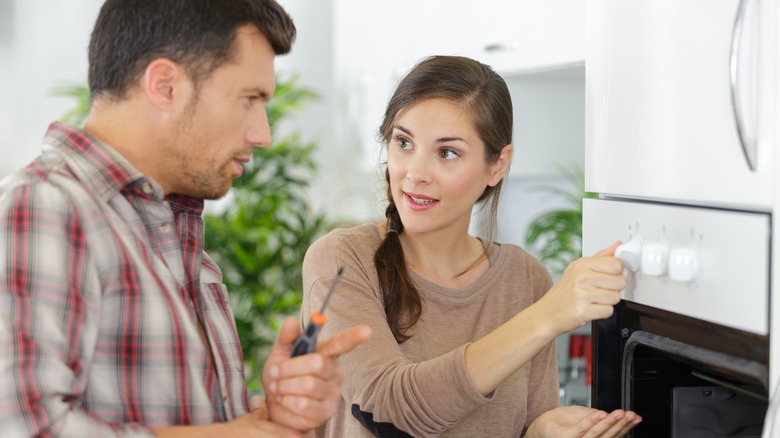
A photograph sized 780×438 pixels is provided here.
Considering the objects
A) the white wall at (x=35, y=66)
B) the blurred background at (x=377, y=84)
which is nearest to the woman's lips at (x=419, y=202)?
the blurred background at (x=377, y=84)

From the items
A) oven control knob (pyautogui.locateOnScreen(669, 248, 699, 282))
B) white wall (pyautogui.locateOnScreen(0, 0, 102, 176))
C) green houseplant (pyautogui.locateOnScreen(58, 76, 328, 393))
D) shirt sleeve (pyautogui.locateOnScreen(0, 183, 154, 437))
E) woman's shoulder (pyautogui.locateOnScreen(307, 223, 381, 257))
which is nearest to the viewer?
shirt sleeve (pyautogui.locateOnScreen(0, 183, 154, 437))

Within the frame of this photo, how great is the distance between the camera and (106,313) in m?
0.92

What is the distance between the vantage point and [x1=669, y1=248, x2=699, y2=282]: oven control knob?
38.2 inches

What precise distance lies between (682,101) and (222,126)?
523 mm

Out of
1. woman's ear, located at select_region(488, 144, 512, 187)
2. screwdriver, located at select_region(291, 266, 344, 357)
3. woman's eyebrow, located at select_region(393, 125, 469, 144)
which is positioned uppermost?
woman's eyebrow, located at select_region(393, 125, 469, 144)

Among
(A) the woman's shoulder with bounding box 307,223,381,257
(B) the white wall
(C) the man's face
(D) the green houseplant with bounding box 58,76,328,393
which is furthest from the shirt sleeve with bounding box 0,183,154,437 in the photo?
(B) the white wall

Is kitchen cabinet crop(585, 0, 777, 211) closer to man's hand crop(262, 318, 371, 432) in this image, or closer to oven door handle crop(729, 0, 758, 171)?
oven door handle crop(729, 0, 758, 171)

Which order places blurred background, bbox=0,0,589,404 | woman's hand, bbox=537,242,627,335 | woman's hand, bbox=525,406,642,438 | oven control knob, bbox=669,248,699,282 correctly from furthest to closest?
blurred background, bbox=0,0,589,404 < woman's hand, bbox=525,406,642,438 < woman's hand, bbox=537,242,627,335 < oven control knob, bbox=669,248,699,282

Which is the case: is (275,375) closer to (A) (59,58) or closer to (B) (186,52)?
(B) (186,52)

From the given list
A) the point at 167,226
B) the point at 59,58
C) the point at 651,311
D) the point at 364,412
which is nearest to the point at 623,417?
the point at 651,311

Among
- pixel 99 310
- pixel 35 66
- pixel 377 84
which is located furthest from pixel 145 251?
pixel 35 66

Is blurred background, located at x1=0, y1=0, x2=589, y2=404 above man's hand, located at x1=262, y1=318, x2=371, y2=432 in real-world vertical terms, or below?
above

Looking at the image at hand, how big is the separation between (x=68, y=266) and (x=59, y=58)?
2.64m

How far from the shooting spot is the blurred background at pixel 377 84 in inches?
71.8
